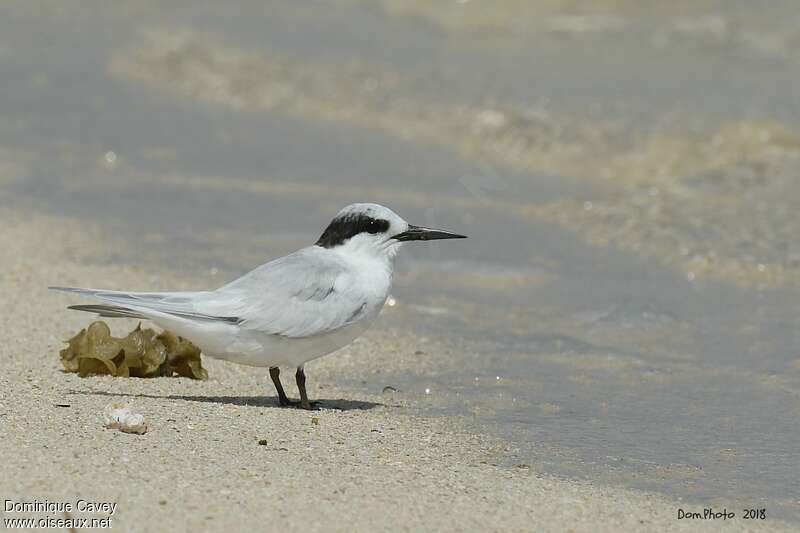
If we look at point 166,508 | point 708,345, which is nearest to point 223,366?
point 166,508

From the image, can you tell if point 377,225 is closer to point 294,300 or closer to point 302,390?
point 294,300

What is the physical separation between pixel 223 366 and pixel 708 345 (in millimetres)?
2062

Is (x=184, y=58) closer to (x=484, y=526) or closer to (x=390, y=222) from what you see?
(x=390, y=222)

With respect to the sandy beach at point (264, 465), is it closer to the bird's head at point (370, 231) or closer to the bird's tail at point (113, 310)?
the bird's tail at point (113, 310)

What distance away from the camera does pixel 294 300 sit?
412 cm

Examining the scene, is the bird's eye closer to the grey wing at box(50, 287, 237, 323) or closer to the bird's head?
the bird's head

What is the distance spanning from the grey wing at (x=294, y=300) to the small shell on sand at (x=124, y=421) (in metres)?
0.51

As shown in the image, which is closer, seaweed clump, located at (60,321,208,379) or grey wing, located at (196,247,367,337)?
grey wing, located at (196,247,367,337)

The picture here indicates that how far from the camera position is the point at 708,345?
5262 mm

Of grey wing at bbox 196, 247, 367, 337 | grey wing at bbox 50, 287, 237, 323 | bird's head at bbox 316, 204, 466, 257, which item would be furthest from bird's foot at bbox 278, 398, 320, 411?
bird's head at bbox 316, 204, 466, 257

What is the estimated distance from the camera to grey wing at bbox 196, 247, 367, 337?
4.06 metres

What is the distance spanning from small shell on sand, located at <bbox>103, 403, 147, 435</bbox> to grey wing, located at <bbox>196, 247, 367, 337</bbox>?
0.51 m

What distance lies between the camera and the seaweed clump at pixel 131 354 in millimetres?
4289

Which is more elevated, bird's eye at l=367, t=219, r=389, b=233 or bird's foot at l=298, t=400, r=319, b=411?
bird's eye at l=367, t=219, r=389, b=233
